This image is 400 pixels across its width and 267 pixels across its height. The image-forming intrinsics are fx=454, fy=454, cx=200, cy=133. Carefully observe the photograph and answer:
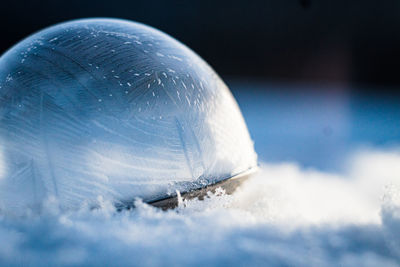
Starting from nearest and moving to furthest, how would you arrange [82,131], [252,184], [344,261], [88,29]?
[344,261] → [82,131] → [88,29] → [252,184]

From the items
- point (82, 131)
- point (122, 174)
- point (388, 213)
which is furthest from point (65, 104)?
point (388, 213)

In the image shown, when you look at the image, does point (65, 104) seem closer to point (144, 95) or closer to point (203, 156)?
point (144, 95)

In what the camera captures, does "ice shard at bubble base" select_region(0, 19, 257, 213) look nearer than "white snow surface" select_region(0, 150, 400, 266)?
No

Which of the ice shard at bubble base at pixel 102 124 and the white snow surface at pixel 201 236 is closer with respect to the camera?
the white snow surface at pixel 201 236
